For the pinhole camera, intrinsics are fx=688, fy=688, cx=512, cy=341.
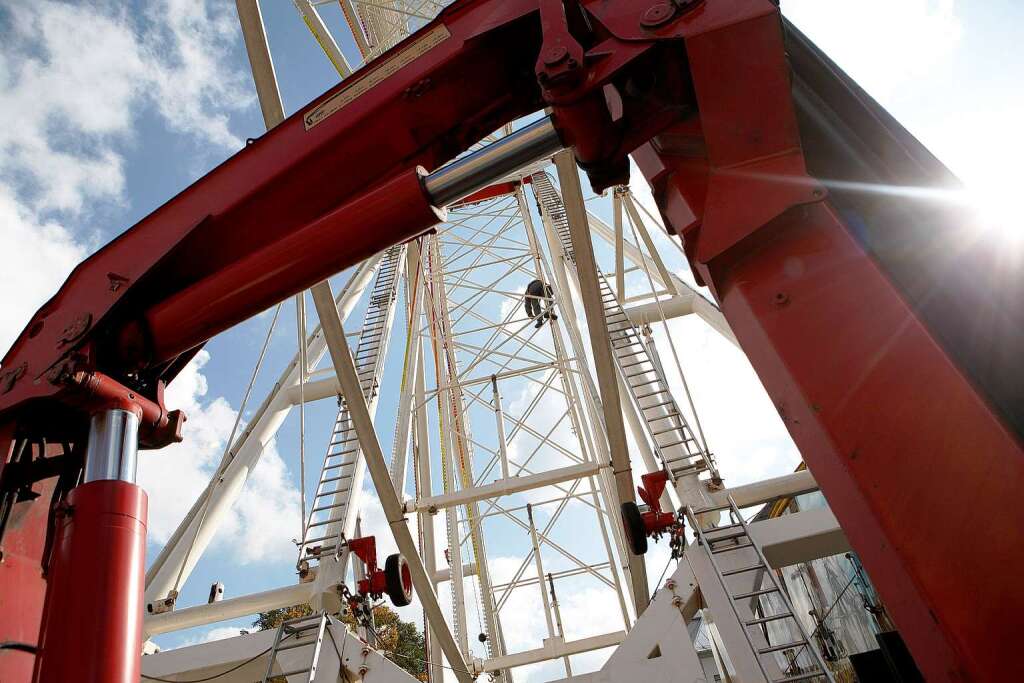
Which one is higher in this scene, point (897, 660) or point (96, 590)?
point (96, 590)

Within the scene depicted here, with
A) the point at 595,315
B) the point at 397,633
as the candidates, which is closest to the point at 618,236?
the point at 595,315

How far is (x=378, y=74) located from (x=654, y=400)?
3.91 m

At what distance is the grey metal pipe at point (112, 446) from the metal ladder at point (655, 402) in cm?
304

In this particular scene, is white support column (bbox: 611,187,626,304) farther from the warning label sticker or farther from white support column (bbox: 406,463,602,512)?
the warning label sticker

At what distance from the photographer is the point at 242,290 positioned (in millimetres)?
2406

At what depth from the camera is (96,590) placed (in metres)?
1.79

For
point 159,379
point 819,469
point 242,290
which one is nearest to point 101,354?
point 159,379

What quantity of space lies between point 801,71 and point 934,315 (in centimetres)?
83

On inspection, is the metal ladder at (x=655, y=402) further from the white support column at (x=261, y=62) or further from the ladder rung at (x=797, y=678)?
the white support column at (x=261, y=62)

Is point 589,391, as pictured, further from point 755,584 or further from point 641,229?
point 755,584

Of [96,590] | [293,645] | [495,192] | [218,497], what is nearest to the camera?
[96,590]

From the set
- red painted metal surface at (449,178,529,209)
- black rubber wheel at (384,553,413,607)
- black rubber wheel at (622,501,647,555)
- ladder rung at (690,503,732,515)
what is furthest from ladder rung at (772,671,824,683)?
red painted metal surface at (449,178,529,209)

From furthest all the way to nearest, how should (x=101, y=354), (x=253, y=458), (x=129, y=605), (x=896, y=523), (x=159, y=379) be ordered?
(x=253, y=458) < (x=159, y=379) < (x=101, y=354) < (x=129, y=605) < (x=896, y=523)

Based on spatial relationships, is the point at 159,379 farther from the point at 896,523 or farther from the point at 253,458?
the point at 253,458
